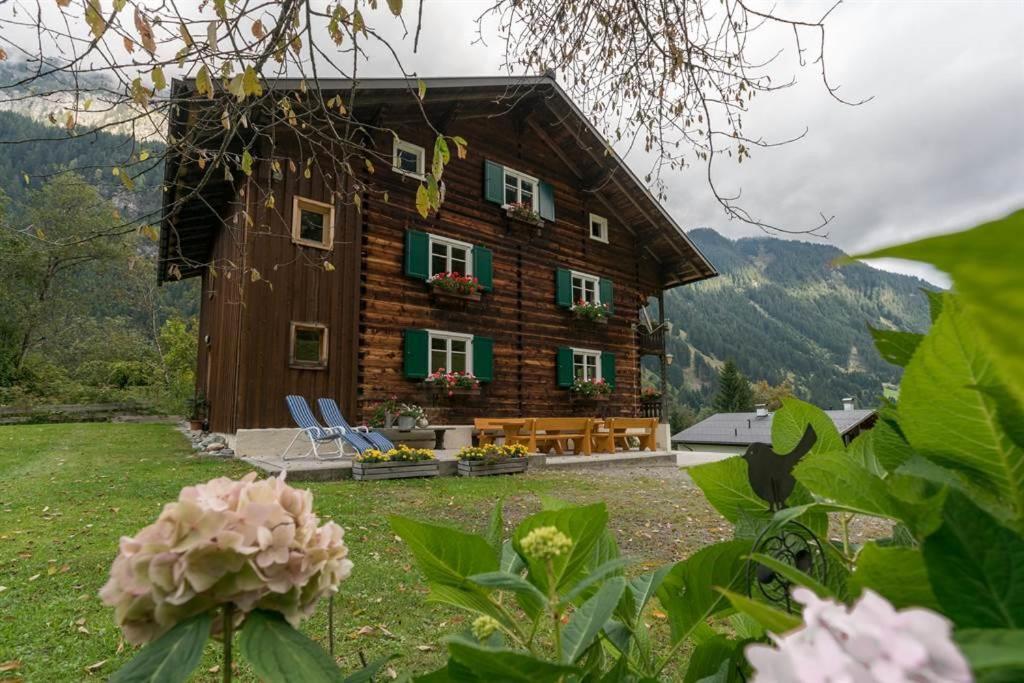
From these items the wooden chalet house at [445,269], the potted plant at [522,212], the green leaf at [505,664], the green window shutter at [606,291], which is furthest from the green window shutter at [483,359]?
the green leaf at [505,664]

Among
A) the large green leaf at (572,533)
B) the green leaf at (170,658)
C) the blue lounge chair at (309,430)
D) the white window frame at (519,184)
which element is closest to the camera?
the green leaf at (170,658)

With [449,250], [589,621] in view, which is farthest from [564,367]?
[589,621]

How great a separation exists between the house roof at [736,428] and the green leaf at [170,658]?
33.5 m

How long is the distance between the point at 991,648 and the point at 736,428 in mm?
37499

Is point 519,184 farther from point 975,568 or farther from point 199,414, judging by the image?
point 975,568

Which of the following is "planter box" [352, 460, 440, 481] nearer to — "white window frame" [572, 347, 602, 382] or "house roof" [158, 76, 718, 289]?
"house roof" [158, 76, 718, 289]

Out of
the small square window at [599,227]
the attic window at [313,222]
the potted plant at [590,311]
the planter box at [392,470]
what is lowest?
the planter box at [392,470]

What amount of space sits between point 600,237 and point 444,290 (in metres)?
5.66

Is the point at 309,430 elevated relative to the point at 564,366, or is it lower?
lower

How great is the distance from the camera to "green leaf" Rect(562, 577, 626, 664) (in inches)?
20.1

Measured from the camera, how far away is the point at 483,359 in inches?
470

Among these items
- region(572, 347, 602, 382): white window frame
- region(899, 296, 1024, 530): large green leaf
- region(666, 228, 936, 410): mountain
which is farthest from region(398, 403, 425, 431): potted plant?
region(666, 228, 936, 410): mountain

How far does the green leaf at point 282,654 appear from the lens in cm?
46

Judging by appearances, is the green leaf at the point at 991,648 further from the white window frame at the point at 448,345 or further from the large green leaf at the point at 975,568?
the white window frame at the point at 448,345
